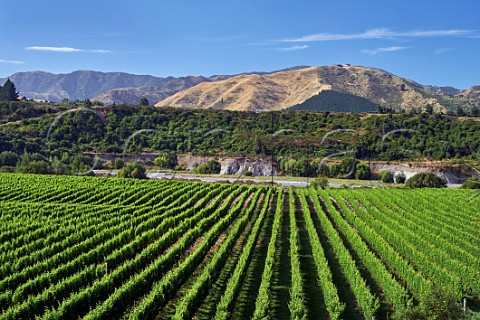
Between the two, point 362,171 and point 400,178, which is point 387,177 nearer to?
point 400,178

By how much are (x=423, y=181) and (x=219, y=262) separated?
5267 centimetres

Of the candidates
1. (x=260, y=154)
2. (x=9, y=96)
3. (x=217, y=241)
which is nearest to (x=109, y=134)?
(x=260, y=154)

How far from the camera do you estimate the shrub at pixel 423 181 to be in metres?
67.1

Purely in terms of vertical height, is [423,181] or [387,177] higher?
[423,181]

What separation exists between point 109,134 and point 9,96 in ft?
151

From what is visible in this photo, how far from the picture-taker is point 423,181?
67.8 m

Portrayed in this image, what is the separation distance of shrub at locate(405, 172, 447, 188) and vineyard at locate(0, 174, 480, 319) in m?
23.3

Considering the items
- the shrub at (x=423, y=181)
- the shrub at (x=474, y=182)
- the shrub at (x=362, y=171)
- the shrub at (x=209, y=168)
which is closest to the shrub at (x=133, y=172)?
the shrub at (x=209, y=168)

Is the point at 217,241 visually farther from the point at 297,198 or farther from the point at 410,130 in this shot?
the point at 410,130

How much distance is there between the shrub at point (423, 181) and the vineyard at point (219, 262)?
23.3 meters

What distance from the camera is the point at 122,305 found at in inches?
679

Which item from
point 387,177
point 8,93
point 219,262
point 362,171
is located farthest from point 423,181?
point 8,93

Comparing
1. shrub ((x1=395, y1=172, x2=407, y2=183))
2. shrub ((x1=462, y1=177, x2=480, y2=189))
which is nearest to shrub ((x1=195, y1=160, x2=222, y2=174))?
shrub ((x1=395, y1=172, x2=407, y2=183))

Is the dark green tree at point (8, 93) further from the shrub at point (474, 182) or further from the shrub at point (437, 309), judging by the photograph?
the shrub at point (437, 309)
